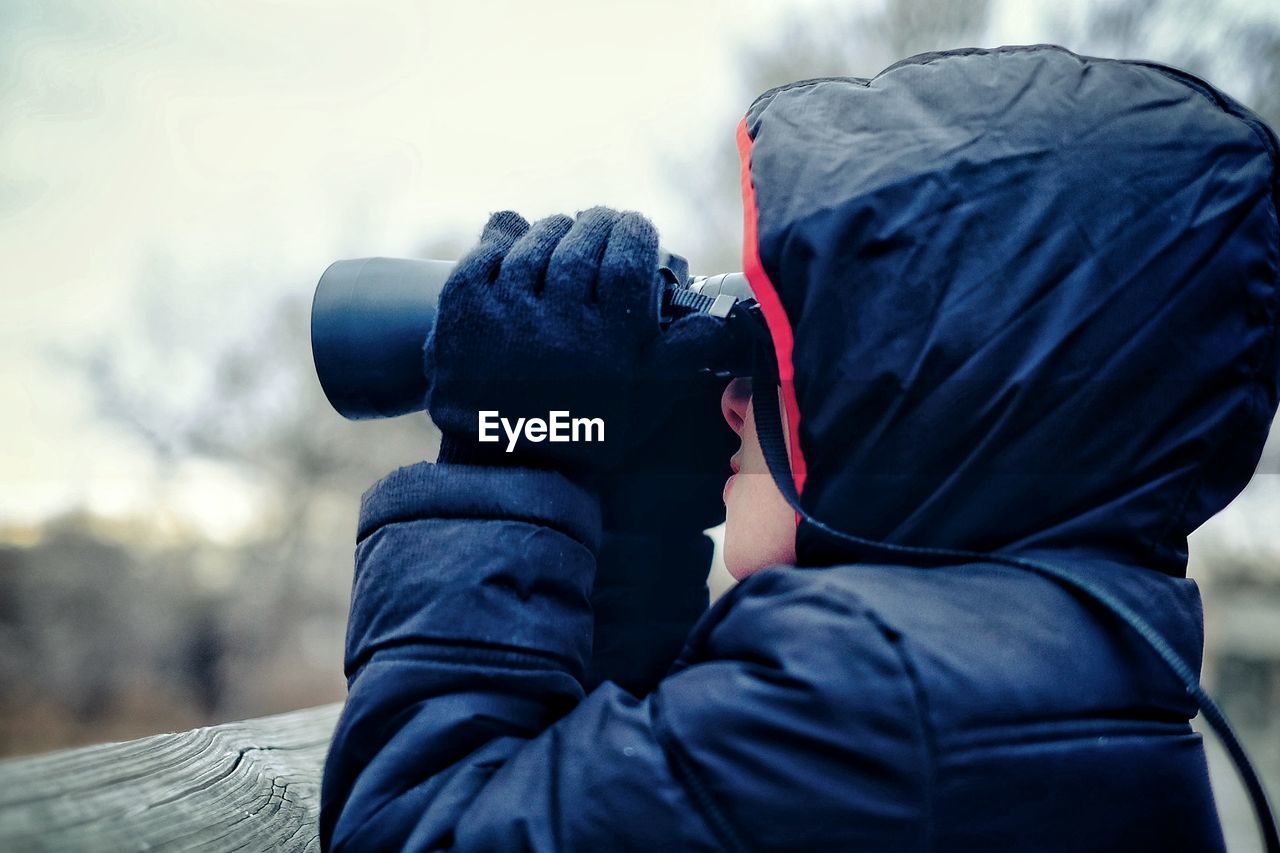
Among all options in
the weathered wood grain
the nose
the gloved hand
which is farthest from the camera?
the nose

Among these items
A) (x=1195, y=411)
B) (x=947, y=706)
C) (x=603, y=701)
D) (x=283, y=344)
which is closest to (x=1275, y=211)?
(x=1195, y=411)

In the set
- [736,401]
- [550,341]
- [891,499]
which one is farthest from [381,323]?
[891,499]

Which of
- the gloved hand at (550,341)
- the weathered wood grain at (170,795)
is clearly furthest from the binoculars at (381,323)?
the weathered wood grain at (170,795)

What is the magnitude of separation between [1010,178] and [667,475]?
0.34 metres

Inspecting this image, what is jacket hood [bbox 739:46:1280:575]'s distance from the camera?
52 cm

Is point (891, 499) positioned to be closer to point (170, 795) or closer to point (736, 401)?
point (736, 401)

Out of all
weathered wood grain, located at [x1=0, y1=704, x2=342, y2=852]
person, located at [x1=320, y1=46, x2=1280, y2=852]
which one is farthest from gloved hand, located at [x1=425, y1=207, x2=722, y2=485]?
weathered wood grain, located at [x1=0, y1=704, x2=342, y2=852]

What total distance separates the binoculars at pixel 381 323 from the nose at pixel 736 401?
0.07 metres

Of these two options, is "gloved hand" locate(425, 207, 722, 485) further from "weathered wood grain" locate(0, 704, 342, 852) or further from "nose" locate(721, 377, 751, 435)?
"weathered wood grain" locate(0, 704, 342, 852)

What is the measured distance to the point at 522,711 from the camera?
535mm

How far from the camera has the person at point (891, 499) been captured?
46 centimetres

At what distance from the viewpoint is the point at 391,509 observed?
22.6 inches

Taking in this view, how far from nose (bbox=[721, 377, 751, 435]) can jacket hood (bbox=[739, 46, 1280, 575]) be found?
114 millimetres

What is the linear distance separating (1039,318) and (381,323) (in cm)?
41
